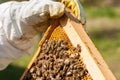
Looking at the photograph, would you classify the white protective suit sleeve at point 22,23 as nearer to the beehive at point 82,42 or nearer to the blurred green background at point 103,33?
the beehive at point 82,42

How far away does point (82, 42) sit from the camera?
14.8ft

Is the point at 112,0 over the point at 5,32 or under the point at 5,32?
under

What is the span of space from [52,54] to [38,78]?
0.90 ft

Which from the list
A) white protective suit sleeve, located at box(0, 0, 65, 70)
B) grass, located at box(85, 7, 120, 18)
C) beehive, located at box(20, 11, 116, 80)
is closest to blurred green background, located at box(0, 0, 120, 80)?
grass, located at box(85, 7, 120, 18)

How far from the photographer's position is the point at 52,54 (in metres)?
4.79

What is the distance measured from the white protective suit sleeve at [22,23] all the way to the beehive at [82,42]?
112mm

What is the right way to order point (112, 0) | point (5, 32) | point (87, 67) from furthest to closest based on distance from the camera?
1. point (112, 0)
2. point (5, 32)
3. point (87, 67)

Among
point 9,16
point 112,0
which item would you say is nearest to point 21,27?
A: point 9,16

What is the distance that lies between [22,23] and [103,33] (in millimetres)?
12211

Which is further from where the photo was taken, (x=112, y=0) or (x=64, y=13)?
A: (x=112, y=0)

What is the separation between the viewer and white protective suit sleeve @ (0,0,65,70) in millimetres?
4746

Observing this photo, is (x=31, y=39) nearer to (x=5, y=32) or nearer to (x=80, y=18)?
(x=5, y=32)

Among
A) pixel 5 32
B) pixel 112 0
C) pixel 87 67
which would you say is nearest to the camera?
pixel 87 67

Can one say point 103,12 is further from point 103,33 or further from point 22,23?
point 22,23
